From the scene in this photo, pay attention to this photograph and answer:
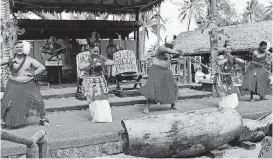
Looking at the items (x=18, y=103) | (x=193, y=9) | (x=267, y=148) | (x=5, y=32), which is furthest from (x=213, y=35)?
(x=193, y=9)

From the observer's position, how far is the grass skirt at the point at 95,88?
552 cm

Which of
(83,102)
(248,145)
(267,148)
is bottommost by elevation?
(248,145)

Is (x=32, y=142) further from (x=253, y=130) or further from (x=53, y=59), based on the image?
(x=53, y=59)

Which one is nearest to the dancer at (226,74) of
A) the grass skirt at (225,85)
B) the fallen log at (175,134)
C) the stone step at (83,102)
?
the grass skirt at (225,85)

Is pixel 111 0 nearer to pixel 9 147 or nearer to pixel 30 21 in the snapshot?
pixel 30 21

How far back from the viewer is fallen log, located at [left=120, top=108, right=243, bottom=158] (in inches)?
167

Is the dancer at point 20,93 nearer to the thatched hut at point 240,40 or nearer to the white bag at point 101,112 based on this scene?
the white bag at point 101,112

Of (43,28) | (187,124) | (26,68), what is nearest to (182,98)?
(187,124)

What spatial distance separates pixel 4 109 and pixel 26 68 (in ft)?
2.42

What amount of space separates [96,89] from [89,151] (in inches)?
53.8

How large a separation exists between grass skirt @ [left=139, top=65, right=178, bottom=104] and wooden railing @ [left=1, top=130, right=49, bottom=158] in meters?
3.33

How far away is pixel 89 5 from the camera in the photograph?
36.8ft

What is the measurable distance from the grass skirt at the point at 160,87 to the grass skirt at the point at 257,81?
216cm

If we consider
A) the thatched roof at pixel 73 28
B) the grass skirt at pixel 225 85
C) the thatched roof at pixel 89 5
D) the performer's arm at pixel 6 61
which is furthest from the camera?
the thatched roof at pixel 73 28
